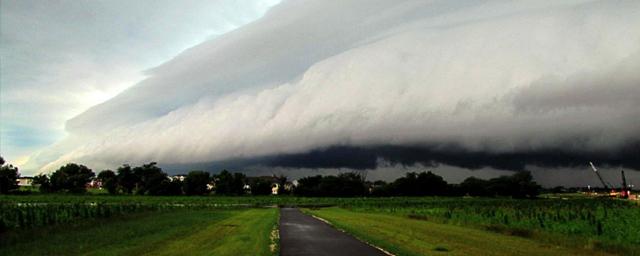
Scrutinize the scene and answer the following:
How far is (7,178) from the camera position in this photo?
183 metres

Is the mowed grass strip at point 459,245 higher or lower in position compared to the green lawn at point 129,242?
lower

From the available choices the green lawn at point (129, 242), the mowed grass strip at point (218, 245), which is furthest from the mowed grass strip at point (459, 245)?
the green lawn at point (129, 242)

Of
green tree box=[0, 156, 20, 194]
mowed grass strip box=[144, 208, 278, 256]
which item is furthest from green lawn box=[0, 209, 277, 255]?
green tree box=[0, 156, 20, 194]

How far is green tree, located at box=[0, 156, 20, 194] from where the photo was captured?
18050 cm

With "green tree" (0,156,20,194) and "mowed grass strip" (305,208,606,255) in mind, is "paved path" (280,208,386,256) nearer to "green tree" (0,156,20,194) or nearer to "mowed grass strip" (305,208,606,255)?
"mowed grass strip" (305,208,606,255)

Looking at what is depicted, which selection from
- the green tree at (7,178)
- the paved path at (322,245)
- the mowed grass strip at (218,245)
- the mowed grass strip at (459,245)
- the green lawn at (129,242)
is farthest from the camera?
the green tree at (7,178)

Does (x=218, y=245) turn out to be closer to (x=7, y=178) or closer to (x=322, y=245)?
(x=322, y=245)

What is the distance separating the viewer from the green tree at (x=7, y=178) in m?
180

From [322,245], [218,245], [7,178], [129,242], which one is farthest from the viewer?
[7,178]

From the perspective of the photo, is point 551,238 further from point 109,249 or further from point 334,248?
point 109,249

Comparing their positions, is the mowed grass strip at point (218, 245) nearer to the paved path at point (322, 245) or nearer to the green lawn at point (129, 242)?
the green lawn at point (129, 242)

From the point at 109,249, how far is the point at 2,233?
12.1 meters

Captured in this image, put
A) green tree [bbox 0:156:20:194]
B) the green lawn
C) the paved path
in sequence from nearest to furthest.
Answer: the paved path → the green lawn → green tree [bbox 0:156:20:194]

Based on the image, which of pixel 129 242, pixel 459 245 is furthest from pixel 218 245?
pixel 459 245
